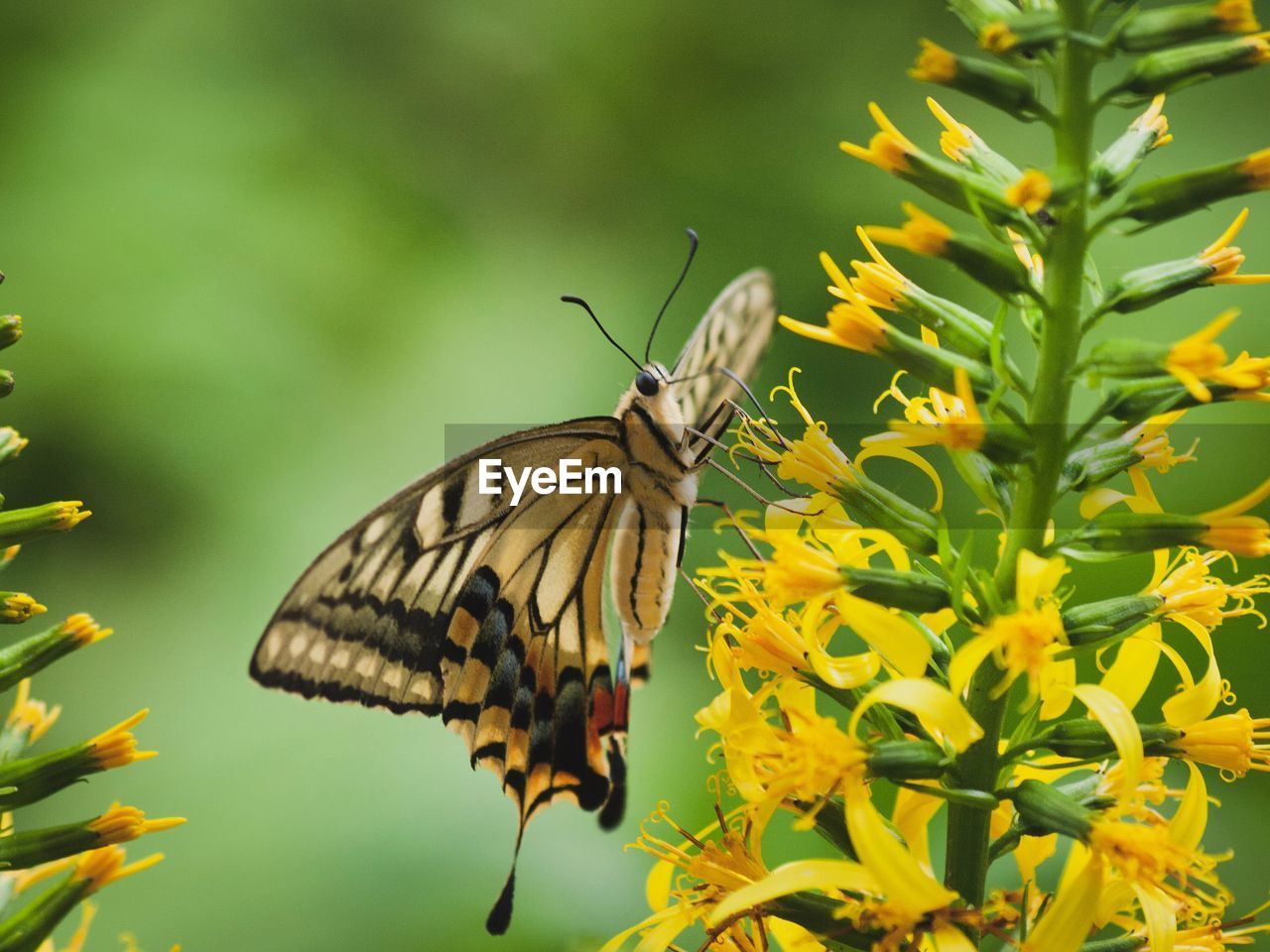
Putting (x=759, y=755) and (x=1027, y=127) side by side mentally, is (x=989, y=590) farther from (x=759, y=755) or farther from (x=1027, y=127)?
(x=1027, y=127)

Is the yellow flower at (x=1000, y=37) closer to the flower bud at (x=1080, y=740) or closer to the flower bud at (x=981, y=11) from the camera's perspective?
the flower bud at (x=981, y=11)

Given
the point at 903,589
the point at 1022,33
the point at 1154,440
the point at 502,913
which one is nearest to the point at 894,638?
the point at 903,589

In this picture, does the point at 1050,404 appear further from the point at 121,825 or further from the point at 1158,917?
the point at 121,825

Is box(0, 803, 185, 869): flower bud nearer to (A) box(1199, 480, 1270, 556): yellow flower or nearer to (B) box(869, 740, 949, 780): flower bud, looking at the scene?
(B) box(869, 740, 949, 780): flower bud

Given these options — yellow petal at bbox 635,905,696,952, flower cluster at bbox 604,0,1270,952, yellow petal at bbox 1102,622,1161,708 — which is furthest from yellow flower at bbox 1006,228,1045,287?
yellow petal at bbox 635,905,696,952

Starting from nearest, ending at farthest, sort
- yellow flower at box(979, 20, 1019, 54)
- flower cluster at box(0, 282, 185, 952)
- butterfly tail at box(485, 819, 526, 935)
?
1. yellow flower at box(979, 20, 1019, 54)
2. flower cluster at box(0, 282, 185, 952)
3. butterfly tail at box(485, 819, 526, 935)

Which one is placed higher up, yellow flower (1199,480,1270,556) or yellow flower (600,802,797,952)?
yellow flower (1199,480,1270,556)

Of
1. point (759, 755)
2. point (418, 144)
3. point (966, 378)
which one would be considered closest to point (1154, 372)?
point (966, 378)
